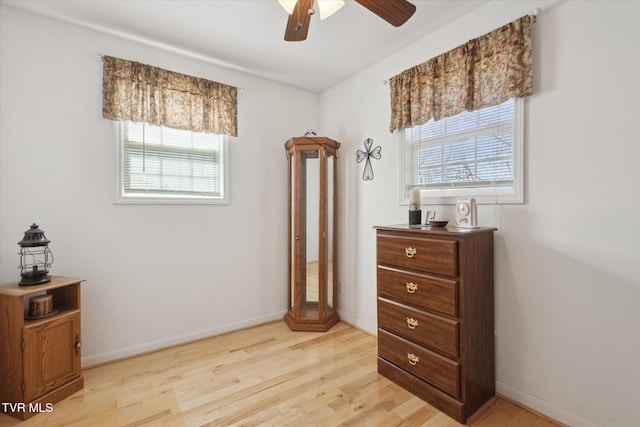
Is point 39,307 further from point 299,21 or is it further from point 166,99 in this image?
point 299,21

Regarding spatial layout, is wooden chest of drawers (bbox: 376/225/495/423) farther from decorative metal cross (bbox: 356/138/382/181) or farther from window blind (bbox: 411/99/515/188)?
decorative metal cross (bbox: 356/138/382/181)

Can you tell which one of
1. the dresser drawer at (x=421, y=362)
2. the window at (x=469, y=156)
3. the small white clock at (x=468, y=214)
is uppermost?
the window at (x=469, y=156)

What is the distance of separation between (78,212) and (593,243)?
3.45 metres

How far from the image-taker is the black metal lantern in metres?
1.87

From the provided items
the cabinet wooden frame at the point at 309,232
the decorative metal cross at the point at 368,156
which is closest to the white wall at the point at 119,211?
the cabinet wooden frame at the point at 309,232

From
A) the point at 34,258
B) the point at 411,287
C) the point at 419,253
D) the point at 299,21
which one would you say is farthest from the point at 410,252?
the point at 34,258

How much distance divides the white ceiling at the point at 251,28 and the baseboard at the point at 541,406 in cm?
260

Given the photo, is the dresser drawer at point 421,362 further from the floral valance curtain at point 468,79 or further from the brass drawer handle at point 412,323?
the floral valance curtain at point 468,79

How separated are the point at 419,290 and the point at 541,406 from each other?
97 centimetres

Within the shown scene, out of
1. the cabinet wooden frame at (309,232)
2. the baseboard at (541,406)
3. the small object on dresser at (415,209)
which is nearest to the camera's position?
the baseboard at (541,406)

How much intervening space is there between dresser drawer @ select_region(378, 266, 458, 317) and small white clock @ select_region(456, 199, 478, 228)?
44 cm

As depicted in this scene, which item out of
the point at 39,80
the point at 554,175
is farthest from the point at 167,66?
the point at 554,175

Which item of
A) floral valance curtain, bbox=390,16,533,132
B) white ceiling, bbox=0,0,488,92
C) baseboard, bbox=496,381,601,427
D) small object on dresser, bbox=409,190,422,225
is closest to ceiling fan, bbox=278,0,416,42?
white ceiling, bbox=0,0,488,92

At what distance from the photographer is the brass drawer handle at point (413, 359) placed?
191 cm
